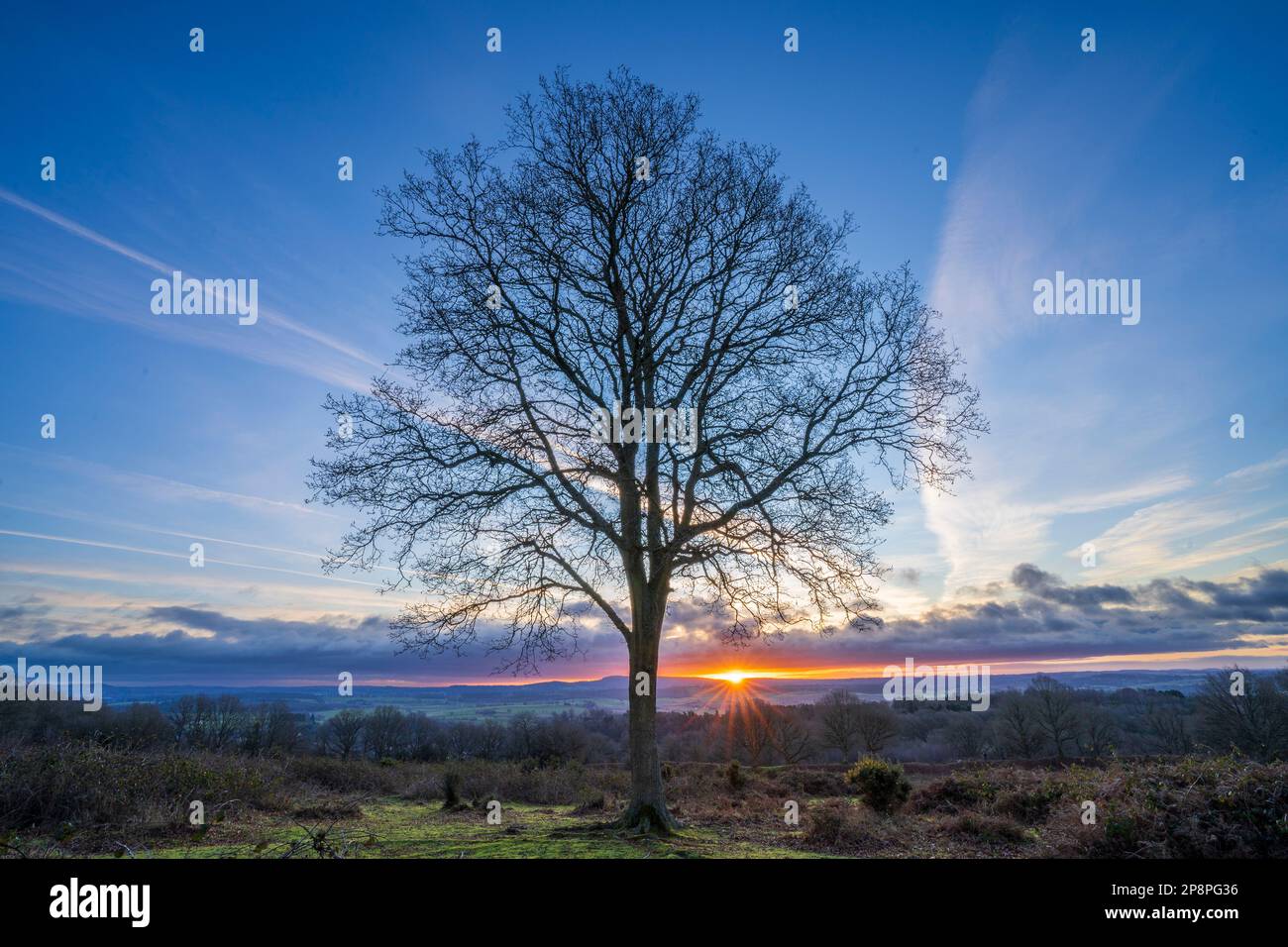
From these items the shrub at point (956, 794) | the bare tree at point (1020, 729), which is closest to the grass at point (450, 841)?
the shrub at point (956, 794)

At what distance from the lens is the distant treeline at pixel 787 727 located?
32469 millimetres

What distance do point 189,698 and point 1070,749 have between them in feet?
231

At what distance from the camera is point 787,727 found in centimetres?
6362

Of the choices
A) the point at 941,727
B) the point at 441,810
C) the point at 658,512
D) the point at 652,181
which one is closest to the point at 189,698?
the point at 441,810

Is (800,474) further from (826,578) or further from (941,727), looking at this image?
(941,727)

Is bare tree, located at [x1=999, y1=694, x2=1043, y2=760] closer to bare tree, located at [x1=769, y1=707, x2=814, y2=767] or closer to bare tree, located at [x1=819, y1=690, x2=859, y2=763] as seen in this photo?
bare tree, located at [x1=819, y1=690, x2=859, y2=763]

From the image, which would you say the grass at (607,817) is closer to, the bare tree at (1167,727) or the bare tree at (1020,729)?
the bare tree at (1167,727)

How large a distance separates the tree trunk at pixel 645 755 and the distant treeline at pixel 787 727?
16573 millimetres

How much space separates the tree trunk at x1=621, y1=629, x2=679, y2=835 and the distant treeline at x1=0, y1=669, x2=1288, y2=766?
16.6 m

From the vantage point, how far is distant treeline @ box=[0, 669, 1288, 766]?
32469mm

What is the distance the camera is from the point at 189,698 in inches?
1622

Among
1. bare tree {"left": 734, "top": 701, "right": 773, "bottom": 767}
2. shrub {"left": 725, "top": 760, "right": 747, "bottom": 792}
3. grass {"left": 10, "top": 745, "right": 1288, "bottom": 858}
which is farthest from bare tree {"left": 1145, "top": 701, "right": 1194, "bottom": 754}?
grass {"left": 10, "top": 745, "right": 1288, "bottom": 858}
